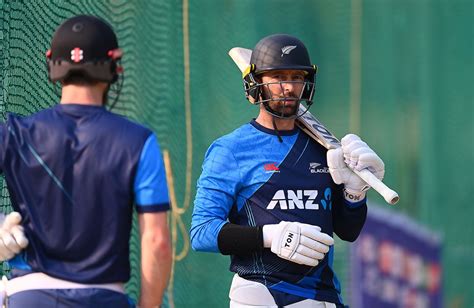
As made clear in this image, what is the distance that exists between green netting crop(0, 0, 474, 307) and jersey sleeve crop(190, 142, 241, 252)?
96 centimetres

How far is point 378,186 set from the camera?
5035 mm

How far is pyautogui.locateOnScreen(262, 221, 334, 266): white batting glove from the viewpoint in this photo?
4918 millimetres

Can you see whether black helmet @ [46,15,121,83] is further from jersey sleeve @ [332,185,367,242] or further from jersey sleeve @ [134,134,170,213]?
jersey sleeve @ [332,185,367,242]

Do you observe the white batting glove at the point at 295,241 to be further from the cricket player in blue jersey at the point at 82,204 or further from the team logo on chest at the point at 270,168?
the cricket player in blue jersey at the point at 82,204

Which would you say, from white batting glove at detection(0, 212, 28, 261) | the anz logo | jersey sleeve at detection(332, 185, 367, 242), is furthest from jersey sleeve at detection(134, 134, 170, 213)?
jersey sleeve at detection(332, 185, 367, 242)

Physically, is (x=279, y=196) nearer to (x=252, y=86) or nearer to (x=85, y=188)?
(x=252, y=86)

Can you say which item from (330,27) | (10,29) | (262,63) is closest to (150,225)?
(262,63)

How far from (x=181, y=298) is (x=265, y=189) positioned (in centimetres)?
285

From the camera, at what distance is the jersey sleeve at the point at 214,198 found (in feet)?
16.5

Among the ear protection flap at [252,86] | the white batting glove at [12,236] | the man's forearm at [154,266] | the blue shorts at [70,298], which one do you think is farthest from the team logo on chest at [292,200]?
the white batting glove at [12,236]

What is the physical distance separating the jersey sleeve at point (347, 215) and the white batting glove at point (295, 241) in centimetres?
31

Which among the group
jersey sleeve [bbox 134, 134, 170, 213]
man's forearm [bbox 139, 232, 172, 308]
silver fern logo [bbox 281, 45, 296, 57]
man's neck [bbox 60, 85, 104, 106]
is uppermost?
man's neck [bbox 60, 85, 104, 106]

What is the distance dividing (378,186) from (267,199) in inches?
17.2

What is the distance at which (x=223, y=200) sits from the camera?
16.6 ft
